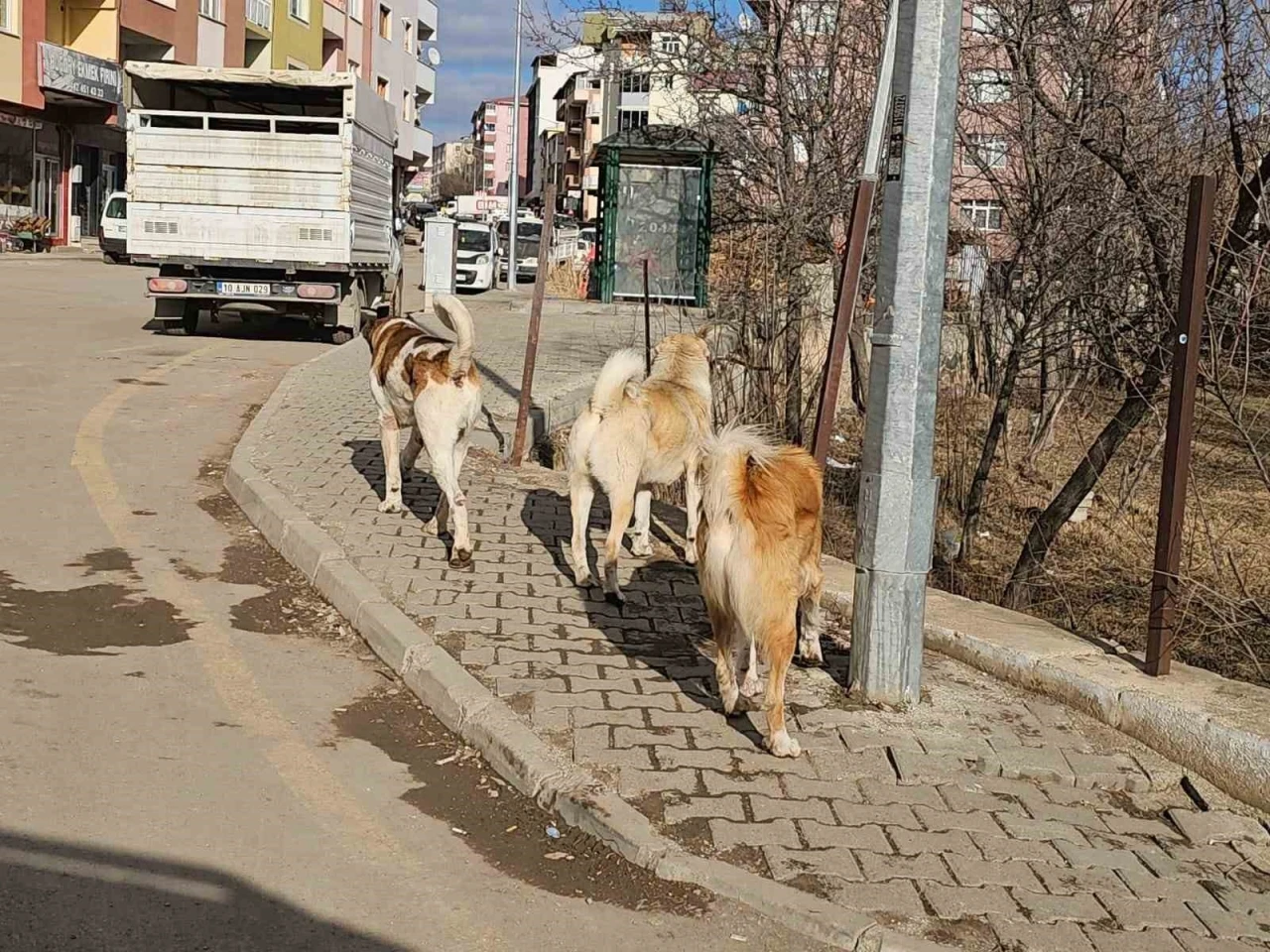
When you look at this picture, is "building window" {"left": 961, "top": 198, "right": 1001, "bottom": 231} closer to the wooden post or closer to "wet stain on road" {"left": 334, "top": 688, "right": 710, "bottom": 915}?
the wooden post

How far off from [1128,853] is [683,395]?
3.72 meters

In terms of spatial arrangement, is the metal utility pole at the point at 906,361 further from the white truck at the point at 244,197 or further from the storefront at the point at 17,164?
the storefront at the point at 17,164

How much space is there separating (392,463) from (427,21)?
7408 cm

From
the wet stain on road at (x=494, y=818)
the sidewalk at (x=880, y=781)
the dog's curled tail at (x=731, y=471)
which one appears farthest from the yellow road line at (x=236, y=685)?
the dog's curled tail at (x=731, y=471)

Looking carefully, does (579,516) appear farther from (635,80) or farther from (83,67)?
(83,67)

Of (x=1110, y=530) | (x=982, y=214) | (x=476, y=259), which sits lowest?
(x=1110, y=530)

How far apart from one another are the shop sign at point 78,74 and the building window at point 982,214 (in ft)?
114

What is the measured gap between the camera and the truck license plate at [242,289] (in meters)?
18.5

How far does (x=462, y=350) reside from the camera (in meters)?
7.75

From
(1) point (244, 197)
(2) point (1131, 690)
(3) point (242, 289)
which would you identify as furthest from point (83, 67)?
(2) point (1131, 690)

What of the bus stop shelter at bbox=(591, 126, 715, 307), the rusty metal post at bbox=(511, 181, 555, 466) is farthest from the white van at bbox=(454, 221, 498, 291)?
the rusty metal post at bbox=(511, 181, 555, 466)

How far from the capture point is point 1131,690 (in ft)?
17.8

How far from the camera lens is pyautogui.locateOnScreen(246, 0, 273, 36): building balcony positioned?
167 feet

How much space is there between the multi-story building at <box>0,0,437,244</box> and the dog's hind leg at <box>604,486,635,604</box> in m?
36.5
